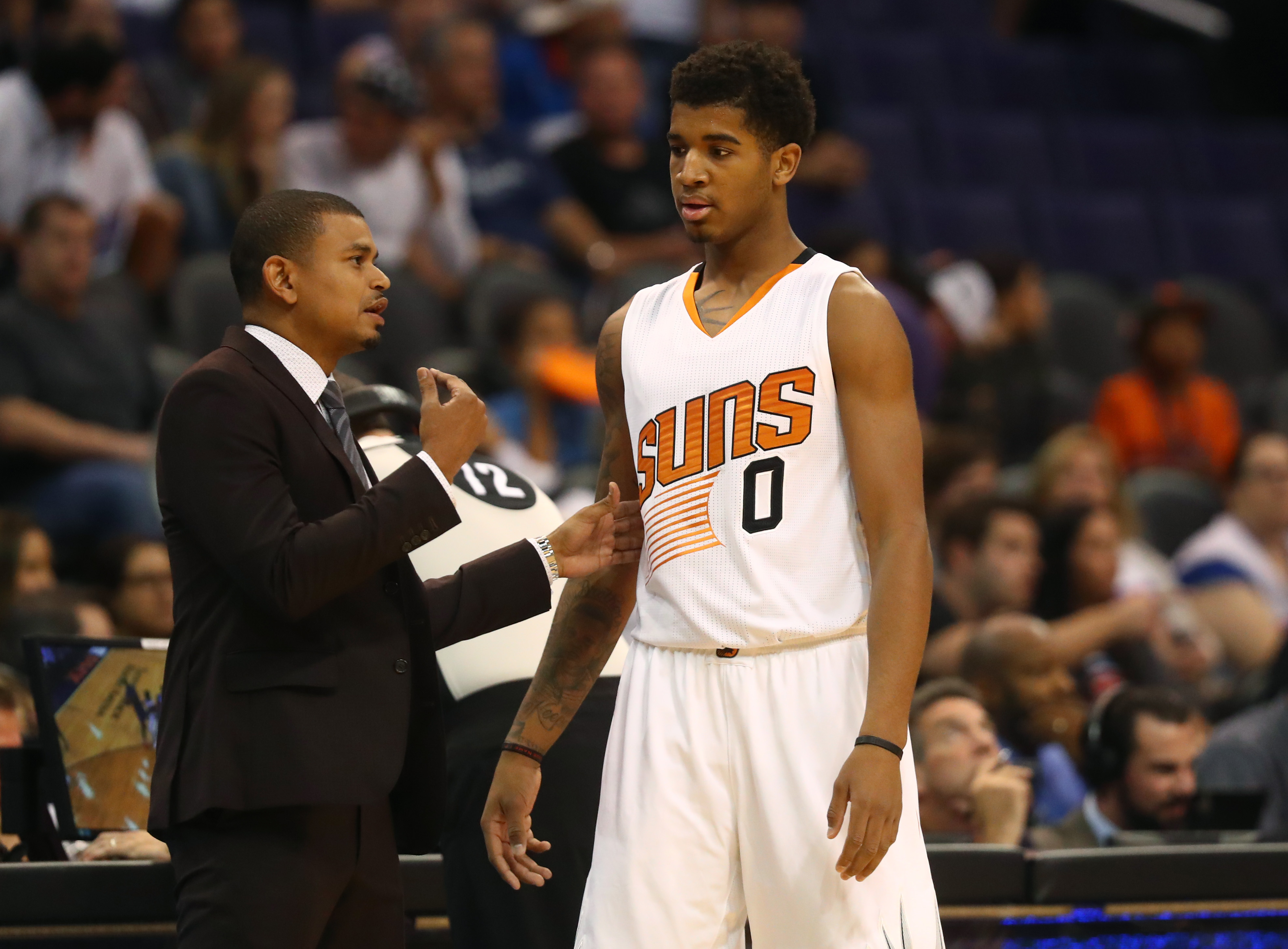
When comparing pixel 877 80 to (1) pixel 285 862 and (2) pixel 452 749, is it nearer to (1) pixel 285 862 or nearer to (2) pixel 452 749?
(2) pixel 452 749

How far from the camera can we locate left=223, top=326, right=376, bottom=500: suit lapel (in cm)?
263

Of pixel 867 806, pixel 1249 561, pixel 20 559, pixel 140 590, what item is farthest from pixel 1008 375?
pixel 867 806

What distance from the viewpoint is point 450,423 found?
2.70m

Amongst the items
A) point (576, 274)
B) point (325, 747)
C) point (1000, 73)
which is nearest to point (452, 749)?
point (325, 747)

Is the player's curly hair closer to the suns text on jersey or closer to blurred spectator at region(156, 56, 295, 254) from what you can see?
the suns text on jersey

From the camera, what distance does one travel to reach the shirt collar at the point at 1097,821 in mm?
4555

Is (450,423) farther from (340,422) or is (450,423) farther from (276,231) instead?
(276,231)

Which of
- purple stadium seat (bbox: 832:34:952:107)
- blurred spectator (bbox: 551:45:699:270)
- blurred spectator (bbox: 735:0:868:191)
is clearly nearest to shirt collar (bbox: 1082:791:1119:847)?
blurred spectator (bbox: 551:45:699:270)

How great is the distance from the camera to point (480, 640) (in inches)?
135

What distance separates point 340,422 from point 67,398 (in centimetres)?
369

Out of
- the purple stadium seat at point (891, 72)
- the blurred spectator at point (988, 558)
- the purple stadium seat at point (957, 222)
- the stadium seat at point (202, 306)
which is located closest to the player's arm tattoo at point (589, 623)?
the blurred spectator at point (988, 558)

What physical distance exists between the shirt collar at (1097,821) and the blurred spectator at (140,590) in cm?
270

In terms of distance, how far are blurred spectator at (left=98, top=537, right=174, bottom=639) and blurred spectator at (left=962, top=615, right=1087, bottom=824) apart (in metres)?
2.49

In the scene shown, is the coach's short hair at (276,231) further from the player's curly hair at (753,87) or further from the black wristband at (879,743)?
the black wristband at (879,743)
